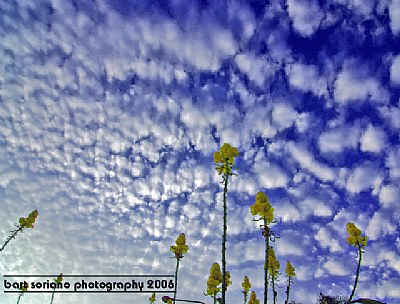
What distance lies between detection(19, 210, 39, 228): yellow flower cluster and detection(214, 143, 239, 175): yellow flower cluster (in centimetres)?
1161

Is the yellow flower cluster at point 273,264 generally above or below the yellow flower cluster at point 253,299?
above

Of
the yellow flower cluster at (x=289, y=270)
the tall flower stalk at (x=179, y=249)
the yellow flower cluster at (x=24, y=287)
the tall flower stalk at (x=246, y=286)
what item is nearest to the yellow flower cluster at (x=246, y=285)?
the tall flower stalk at (x=246, y=286)

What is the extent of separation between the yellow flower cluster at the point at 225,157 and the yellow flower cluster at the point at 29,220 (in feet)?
38.1

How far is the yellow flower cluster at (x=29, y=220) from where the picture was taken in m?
15.5

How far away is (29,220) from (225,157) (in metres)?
12.0

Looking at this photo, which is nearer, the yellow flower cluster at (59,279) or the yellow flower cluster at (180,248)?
the yellow flower cluster at (180,248)

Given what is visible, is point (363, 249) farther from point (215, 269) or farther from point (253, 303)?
point (215, 269)

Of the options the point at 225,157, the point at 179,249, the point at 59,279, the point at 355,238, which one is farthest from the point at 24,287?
the point at 355,238

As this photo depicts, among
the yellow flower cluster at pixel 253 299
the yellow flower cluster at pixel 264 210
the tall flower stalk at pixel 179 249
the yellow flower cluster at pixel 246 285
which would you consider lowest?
the yellow flower cluster at pixel 253 299

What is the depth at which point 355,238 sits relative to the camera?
12.3 meters

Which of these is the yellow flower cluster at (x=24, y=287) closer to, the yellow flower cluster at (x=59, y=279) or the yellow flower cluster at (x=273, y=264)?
the yellow flower cluster at (x=59, y=279)

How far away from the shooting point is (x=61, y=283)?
2027 cm

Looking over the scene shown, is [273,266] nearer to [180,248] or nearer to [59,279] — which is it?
[180,248]

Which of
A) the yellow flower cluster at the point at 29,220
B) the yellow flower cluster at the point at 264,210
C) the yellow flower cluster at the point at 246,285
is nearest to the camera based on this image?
the yellow flower cluster at the point at 264,210
